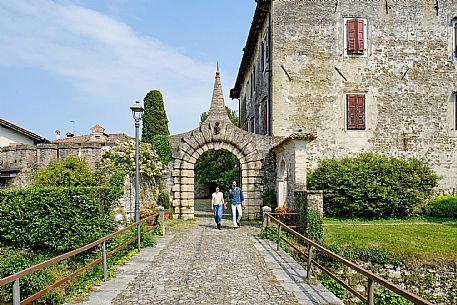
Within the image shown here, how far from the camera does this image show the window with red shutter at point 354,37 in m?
18.0

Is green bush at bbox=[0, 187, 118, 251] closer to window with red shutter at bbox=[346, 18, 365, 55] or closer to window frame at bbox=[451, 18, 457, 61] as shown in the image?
window with red shutter at bbox=[346, 18, 365, 55]

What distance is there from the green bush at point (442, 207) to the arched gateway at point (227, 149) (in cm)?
642

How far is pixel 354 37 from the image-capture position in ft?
59.1

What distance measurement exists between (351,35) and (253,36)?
17.7 ft

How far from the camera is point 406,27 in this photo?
1830cm

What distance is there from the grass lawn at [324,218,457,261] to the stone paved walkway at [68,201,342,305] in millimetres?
2580

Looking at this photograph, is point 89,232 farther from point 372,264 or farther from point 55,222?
point 372,264

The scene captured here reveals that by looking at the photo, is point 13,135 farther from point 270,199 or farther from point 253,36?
point 270,199

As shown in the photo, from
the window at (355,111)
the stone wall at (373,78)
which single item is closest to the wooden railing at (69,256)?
the stone wall at (373,78)

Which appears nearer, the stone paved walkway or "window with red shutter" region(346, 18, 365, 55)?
the stone paved walkway

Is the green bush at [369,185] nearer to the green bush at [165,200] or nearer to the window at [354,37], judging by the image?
the window at [354,37]

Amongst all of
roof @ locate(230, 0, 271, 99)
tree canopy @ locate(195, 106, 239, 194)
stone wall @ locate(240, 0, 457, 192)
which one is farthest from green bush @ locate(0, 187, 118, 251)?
tree canopy @ locate(195, 106, 239, 194)

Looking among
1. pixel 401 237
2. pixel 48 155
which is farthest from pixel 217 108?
pixel 401 237

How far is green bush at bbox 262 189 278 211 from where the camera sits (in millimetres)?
16953
